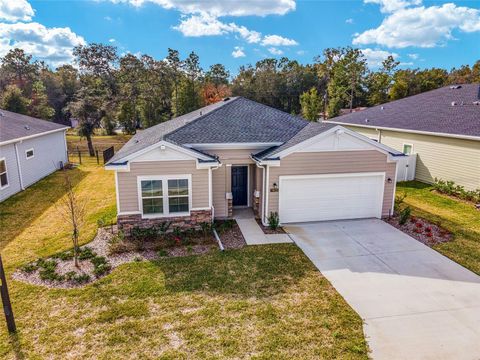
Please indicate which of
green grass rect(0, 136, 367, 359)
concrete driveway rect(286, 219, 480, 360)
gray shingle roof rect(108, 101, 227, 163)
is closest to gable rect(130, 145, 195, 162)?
gray shingle roof rect(108, 101, 227, 163)

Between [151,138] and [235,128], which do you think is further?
[151,138]

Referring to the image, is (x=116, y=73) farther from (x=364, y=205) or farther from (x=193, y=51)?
(x=364, y=205)

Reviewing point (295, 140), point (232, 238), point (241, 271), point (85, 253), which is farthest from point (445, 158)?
point (85, 253)

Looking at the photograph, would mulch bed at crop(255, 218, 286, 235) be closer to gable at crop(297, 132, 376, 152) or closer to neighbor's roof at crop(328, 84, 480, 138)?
gable at crop(297, 132, 376, 152)

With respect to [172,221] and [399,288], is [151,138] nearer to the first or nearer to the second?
[172,221]

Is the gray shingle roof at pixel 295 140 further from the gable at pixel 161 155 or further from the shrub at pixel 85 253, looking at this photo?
the shrub at pixel 85 253

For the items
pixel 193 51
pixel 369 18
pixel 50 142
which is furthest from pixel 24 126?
pixel 193 51

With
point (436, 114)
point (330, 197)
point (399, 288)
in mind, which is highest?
point (436, 114)
